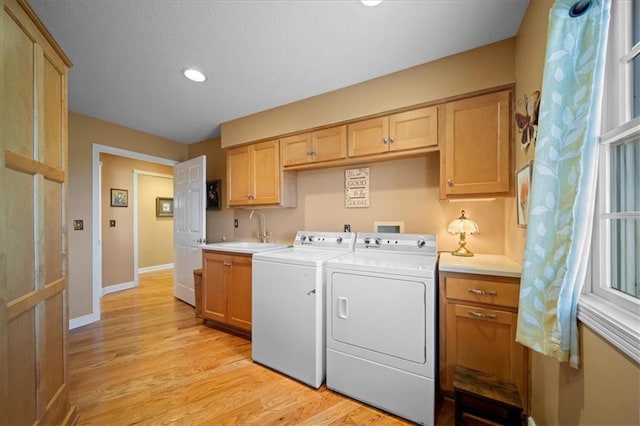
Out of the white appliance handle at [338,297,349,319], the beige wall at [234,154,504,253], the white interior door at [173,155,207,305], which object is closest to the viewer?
the white appliance handle at [338,297,349,319]

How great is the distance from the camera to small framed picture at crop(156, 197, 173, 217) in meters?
5.45

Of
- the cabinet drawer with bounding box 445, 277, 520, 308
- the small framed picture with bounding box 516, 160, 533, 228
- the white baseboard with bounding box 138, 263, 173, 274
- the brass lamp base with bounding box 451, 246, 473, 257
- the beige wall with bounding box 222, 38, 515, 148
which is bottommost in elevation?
the white baseboard with bounding box 138, 263, 173, 274

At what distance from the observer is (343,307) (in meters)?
1.71

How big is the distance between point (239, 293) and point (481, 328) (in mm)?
2062

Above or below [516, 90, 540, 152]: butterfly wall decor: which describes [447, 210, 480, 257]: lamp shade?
below

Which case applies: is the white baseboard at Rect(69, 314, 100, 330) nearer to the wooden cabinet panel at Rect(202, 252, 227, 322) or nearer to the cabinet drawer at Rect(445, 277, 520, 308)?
the wooden cabinet panel at Rect(202, 252, 227, 322)

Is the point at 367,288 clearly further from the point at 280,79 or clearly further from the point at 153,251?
the point at 153,251

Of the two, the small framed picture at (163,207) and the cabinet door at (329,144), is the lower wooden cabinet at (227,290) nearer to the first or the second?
the cabinet door at (329,144)

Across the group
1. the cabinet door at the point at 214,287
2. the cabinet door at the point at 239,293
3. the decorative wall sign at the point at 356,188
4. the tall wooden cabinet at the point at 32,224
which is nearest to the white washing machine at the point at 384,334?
the decorative wall sign at the point at 356,188

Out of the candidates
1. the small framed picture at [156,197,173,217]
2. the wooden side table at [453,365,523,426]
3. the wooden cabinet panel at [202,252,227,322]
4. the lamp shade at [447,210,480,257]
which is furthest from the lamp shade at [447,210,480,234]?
the small framed picture at [156,197,173,217]

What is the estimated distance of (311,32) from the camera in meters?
1.62

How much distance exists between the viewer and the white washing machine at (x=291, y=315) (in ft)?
5.81

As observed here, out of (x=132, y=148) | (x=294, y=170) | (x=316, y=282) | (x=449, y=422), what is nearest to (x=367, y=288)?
(x=316, y=282)

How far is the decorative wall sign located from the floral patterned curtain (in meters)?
1.50
